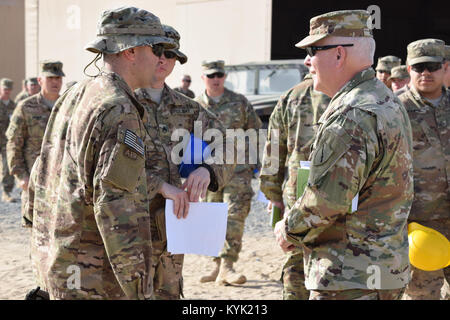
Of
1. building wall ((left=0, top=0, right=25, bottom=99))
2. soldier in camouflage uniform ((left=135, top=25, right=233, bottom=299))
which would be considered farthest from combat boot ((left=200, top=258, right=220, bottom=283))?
building wall ((left=0, top=0, right=25, bottom=99))

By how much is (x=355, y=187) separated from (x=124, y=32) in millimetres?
1126

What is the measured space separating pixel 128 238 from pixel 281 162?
2335mm

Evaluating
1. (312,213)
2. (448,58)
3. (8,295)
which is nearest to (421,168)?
(448,58)

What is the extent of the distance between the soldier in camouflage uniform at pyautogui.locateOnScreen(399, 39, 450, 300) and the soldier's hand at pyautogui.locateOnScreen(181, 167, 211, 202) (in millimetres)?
1770

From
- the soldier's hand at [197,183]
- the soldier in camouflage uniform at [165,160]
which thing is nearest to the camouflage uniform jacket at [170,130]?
the soldier in camouflage uniform at [165,160]

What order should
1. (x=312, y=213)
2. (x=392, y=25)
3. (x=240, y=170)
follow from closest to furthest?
(x=312, y=213) < (x=240, y=170) < (x=392, y=25)

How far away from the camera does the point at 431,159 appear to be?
14.7ft

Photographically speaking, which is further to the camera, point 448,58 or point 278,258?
point 278,258

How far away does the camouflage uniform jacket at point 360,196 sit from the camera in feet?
8.45

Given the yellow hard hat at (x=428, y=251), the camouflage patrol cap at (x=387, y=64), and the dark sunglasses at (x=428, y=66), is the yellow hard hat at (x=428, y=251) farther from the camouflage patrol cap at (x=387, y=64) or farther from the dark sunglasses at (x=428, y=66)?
the camouflage patrol cap at (x=387, y=64)

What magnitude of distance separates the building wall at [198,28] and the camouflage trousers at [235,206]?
10.1 metres

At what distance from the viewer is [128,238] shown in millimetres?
2438

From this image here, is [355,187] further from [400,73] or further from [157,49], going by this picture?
[400,73]
